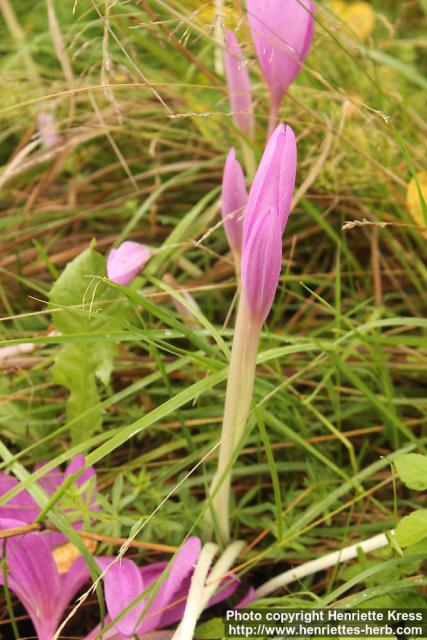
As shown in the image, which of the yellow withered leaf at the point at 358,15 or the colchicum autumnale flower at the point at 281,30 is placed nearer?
the colchicum autumnale flower at the point at 281,30

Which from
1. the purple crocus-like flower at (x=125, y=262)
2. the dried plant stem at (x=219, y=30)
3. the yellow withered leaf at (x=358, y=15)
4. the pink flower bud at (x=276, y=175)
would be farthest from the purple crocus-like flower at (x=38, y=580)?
the yellow withered leaf at (x=358, y=15)

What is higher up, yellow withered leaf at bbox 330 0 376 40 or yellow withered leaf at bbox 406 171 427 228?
yellow withered leaf at bbox 330 0 376 40

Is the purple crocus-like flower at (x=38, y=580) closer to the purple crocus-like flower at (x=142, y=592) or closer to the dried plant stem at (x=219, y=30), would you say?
the purple crocus-like flower at (x=142, y=592)

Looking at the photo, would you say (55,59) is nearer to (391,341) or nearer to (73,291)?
(73,291)

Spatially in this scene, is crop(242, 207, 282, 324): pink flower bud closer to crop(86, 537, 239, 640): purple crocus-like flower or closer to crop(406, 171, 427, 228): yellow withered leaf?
crop(86, 537, 239, 640): purple crocus-like flower

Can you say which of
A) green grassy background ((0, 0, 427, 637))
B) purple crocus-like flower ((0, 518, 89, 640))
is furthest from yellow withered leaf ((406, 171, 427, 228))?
purple crocus-like flower ((0, 518, 89, 640))

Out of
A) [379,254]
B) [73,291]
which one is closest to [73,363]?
[73,291]

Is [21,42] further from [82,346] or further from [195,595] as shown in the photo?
[195,595]
